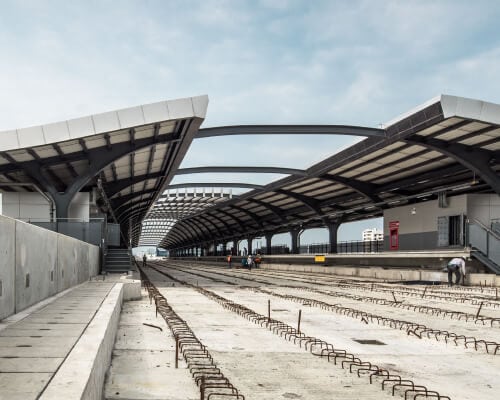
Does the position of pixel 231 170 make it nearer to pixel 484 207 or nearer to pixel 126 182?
pixel 126 182

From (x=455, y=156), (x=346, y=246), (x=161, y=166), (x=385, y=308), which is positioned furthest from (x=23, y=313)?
(x=346, y=246)

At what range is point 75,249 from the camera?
15.9m

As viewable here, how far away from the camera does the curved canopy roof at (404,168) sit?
1031 inches

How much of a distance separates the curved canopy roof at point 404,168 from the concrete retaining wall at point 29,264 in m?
17.4

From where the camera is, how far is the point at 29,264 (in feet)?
30.7

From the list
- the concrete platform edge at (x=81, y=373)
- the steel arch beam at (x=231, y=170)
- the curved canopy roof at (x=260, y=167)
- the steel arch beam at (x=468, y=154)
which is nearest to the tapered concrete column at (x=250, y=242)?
the curved canopy roof at (x=260, y=167)

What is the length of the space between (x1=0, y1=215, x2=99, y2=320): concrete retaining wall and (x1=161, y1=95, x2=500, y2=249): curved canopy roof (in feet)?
57.0

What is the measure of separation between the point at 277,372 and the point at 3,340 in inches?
137

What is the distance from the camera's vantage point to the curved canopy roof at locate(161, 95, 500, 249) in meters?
26.2

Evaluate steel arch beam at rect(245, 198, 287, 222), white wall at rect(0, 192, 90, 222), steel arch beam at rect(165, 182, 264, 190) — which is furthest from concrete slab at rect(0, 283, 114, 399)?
steel arch beam at rect(245, 198, 287, 222)

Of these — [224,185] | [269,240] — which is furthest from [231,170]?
[269,240]

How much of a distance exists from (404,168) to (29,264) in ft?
101

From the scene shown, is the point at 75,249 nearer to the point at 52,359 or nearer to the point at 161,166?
the point at 52,359

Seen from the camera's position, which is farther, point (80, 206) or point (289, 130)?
point (80, 206)
